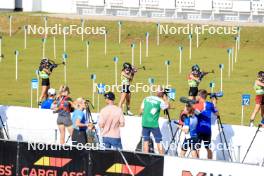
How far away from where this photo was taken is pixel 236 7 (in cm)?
6247

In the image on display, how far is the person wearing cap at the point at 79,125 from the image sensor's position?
24922mm

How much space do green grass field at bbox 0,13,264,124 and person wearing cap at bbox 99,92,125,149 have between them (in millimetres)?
9435

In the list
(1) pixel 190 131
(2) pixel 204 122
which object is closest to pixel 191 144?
(1) pixel 190 131

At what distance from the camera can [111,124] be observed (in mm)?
24625

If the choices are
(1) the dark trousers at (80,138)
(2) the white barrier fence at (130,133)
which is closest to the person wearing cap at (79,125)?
(1) the dark trousers at (80,138)

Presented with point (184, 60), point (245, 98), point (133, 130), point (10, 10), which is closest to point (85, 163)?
point (133, 130)

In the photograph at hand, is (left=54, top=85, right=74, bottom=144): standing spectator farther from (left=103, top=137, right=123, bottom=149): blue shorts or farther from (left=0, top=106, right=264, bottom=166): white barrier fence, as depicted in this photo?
(left=103, top=137, right=123, bottom=149): blue shorts

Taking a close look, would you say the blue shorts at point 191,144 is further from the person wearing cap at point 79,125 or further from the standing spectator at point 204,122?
the person wearing cap at point 79,125

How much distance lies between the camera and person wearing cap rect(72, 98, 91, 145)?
24.9m

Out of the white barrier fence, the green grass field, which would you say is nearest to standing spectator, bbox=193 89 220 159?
the white barrier fence

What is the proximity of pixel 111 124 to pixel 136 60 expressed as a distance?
75.8 ft

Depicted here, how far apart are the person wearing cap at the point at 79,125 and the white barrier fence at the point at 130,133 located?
2.07 ft

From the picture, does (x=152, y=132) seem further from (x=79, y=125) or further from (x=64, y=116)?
(x=64, y=116)

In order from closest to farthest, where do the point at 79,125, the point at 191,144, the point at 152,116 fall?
the point at 191,144 → the point at 79,125 → the point at 152,116
